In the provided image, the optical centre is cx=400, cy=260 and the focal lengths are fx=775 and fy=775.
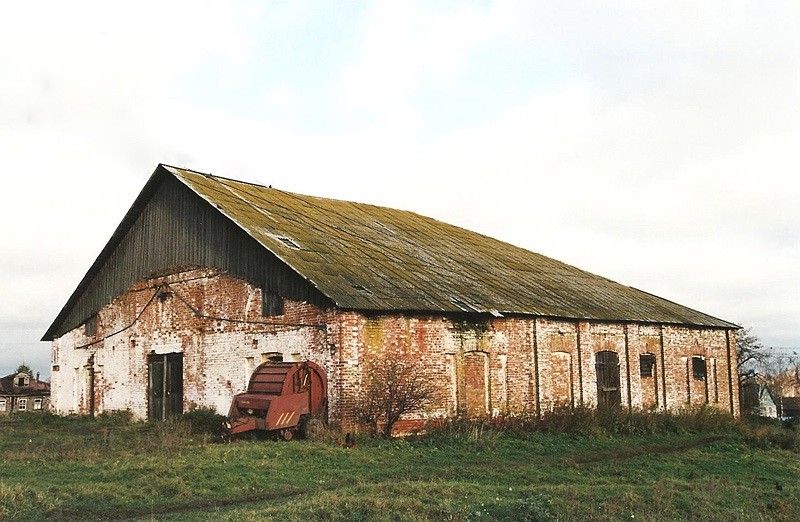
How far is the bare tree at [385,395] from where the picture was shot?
55.4 ft

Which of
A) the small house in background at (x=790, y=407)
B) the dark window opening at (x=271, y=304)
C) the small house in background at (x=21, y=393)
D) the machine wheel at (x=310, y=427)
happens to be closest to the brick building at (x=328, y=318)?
the dark window opening at (x=271, y=304)

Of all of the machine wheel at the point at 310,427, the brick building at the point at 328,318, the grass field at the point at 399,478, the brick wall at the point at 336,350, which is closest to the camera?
the grass field at the point at 399,478

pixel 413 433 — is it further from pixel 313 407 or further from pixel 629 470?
pixel 629 470

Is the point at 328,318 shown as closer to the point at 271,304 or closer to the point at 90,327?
the point at 271,304

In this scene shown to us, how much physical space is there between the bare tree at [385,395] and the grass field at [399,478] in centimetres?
85

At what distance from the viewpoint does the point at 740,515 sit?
9.84 metres

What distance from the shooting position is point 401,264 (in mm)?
21562

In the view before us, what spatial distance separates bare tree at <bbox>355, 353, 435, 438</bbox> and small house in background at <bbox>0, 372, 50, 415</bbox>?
55.3 m

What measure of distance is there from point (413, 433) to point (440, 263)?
7312mm

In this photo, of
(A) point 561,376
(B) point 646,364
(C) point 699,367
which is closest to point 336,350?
(A) point 561,376

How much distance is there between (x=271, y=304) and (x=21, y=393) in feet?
182

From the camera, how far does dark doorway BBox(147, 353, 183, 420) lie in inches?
834

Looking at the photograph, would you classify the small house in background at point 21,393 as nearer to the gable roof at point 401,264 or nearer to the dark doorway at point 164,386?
the gable roof at point 401,264

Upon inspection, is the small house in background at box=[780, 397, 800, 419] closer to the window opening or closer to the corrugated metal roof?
the corrugated metal roof
